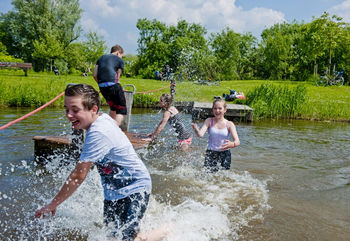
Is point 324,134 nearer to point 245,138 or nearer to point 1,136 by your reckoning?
point 245,138

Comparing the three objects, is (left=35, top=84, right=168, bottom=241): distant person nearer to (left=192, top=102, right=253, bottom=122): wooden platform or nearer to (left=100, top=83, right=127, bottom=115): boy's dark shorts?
(left=100, top=83, right=127, bottom=115): boy's dark shorts

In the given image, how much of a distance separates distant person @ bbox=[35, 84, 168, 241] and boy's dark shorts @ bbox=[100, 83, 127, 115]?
12.6 ft

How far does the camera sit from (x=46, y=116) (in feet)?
37.0

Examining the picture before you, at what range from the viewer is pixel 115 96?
21.3 feet

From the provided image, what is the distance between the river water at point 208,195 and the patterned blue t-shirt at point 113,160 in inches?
31.1

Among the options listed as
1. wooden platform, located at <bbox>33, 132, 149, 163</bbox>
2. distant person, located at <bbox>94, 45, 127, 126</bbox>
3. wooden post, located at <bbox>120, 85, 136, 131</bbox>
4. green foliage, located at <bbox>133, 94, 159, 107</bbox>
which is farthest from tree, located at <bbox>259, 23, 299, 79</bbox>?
wooden platform, located at <bbox>33, 132, 149, 163</bbox>

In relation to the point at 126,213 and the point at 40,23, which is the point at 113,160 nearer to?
the point at 126,213

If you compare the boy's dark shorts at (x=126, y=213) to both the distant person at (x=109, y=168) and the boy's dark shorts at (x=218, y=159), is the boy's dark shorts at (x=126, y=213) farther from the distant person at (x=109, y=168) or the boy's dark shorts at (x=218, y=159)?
the boy's dark shorts at (x=218, y=159)

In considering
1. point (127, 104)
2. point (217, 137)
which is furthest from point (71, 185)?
point (127, 104)

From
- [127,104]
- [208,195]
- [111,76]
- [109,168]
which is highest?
[111,76]

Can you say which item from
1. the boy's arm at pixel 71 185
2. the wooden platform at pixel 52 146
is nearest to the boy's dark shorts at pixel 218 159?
the wooden platform at pixel 52 146

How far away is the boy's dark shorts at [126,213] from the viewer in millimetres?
2674

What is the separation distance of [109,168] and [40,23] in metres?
52.1

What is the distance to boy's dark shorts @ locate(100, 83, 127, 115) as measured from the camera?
6.40 m
